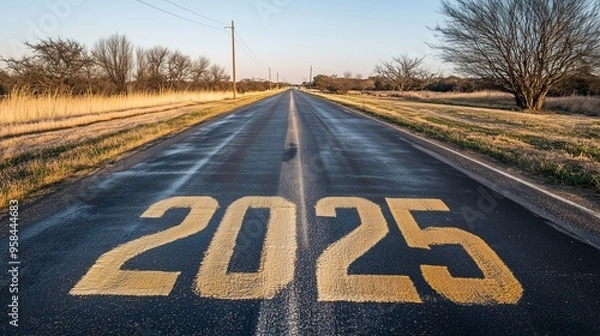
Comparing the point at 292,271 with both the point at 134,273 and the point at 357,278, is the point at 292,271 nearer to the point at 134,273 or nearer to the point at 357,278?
the point at 357,278

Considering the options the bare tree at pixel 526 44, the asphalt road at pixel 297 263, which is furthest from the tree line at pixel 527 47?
the asphalt road at pixel 297 263

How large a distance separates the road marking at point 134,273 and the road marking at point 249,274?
0.26 m

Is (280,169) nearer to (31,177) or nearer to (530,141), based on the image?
(31,177)

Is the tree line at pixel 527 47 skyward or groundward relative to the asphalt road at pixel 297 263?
skyward

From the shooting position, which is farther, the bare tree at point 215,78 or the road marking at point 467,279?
the bare tree at point 215,78

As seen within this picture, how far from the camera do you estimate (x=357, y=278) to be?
2816 millimetres

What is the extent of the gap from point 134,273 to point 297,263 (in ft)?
4.41

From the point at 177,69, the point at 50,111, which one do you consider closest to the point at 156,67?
the point at 177,69

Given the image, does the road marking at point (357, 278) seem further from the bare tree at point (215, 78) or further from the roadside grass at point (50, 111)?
the bare tree at point (215, 78)

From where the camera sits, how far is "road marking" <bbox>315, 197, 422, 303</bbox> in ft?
8.45

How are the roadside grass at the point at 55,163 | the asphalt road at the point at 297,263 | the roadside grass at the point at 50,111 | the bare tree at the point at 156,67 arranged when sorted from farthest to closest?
the bare tree at the point at 156,67 → the roadside grass at the point at 50,111 → the roadside grass at the point at 55,163 → the asphalt road at the point at 297,263

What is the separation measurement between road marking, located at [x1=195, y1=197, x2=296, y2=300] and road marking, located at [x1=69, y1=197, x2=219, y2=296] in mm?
260

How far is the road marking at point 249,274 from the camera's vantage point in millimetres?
2639

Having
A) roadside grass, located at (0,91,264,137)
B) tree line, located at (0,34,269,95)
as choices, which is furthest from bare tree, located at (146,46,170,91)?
roadside grass, located at (0,91,264,137)
